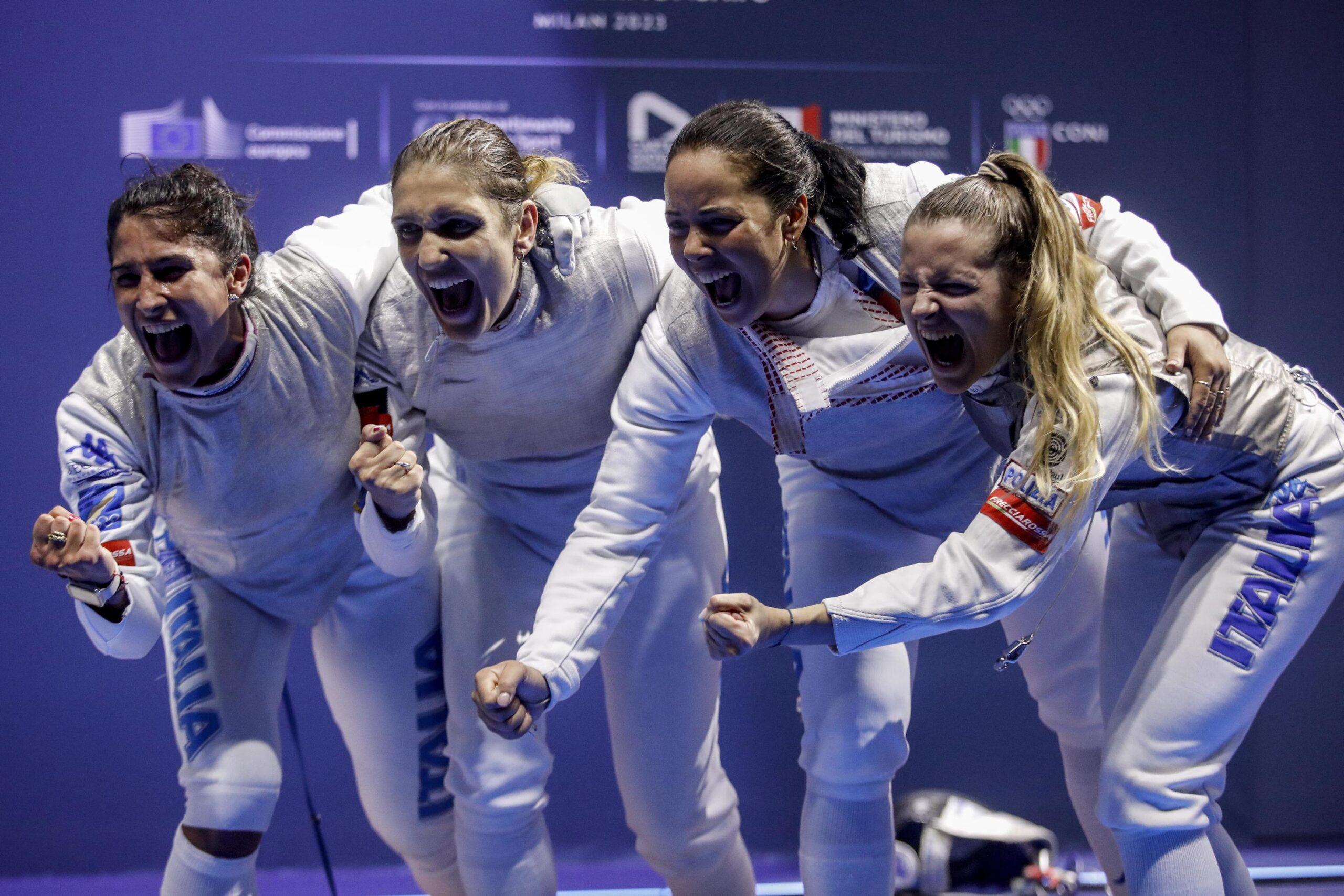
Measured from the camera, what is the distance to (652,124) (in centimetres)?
319

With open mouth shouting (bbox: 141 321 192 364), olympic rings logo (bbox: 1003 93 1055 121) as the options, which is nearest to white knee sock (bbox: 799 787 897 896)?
open mouth shouting (bbox: 141 321 192 364)

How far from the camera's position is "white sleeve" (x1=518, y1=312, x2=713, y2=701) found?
1972 mm

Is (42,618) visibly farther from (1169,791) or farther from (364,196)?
(1169,791)

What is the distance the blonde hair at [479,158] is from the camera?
77.2 inches

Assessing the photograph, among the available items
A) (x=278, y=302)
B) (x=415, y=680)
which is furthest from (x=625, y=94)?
(x=415, y=680)

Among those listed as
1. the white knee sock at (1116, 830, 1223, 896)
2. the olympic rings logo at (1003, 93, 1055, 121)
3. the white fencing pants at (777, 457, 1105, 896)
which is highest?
the olympic rings logo at (1003, 93, 1055, 121)

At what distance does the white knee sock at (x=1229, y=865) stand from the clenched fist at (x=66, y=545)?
5.51 feet

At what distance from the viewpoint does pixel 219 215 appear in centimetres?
197

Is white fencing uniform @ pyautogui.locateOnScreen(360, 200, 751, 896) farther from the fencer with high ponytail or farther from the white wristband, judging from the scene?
the white wristband

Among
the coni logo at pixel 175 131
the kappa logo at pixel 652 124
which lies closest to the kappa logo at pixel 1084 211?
the kappa logo at pixel 652 124

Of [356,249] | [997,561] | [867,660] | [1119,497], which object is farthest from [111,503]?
[1119,497]

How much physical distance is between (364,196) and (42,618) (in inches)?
→ 65.7

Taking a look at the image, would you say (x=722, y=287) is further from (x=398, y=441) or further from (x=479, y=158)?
(x=398, y=441)

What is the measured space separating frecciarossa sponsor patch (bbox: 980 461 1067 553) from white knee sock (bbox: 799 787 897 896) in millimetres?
581
